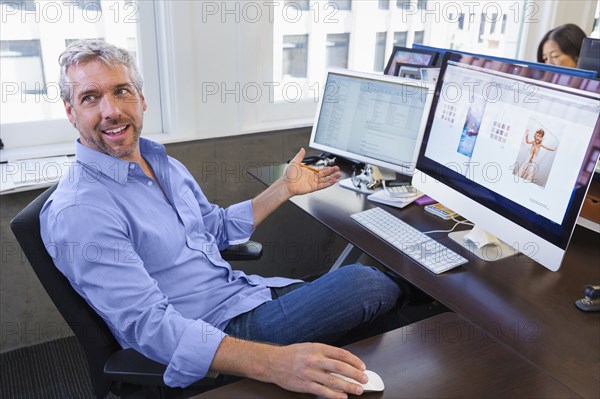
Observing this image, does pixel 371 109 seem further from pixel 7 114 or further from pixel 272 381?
pixel 7 114

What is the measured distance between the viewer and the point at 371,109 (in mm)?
1919

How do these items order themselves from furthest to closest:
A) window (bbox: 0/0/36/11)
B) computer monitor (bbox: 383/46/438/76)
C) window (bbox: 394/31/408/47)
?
window (bbox: 394/31/408/47) < computer monitor (bbox: 383/46/438/76) < window (bbox: 0/0/36/11)

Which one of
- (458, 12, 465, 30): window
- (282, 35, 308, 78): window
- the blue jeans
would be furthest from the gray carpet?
(458, 12, 465, 30): window

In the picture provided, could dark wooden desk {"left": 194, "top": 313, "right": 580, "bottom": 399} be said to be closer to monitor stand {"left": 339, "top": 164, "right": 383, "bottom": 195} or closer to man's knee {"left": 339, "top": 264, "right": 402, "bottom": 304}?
man's knee {"left": 339, "top": 264, "right": 402, "bottom": 304}

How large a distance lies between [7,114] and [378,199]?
148 cm

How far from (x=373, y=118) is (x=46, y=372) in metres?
1.65

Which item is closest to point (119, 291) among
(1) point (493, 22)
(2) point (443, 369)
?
(2) point (443, 369)

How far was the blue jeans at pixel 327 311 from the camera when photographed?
1.36 metres

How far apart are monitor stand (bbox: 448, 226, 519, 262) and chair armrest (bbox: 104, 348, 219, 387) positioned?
82cm

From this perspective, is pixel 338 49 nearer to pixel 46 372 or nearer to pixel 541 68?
pixel 541 68

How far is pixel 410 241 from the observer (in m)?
1.54

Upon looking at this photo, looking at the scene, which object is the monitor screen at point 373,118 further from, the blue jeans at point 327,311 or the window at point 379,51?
the window at point 379,51

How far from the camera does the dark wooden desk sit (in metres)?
0.92

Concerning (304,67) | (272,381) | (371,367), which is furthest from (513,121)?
(304,67)
